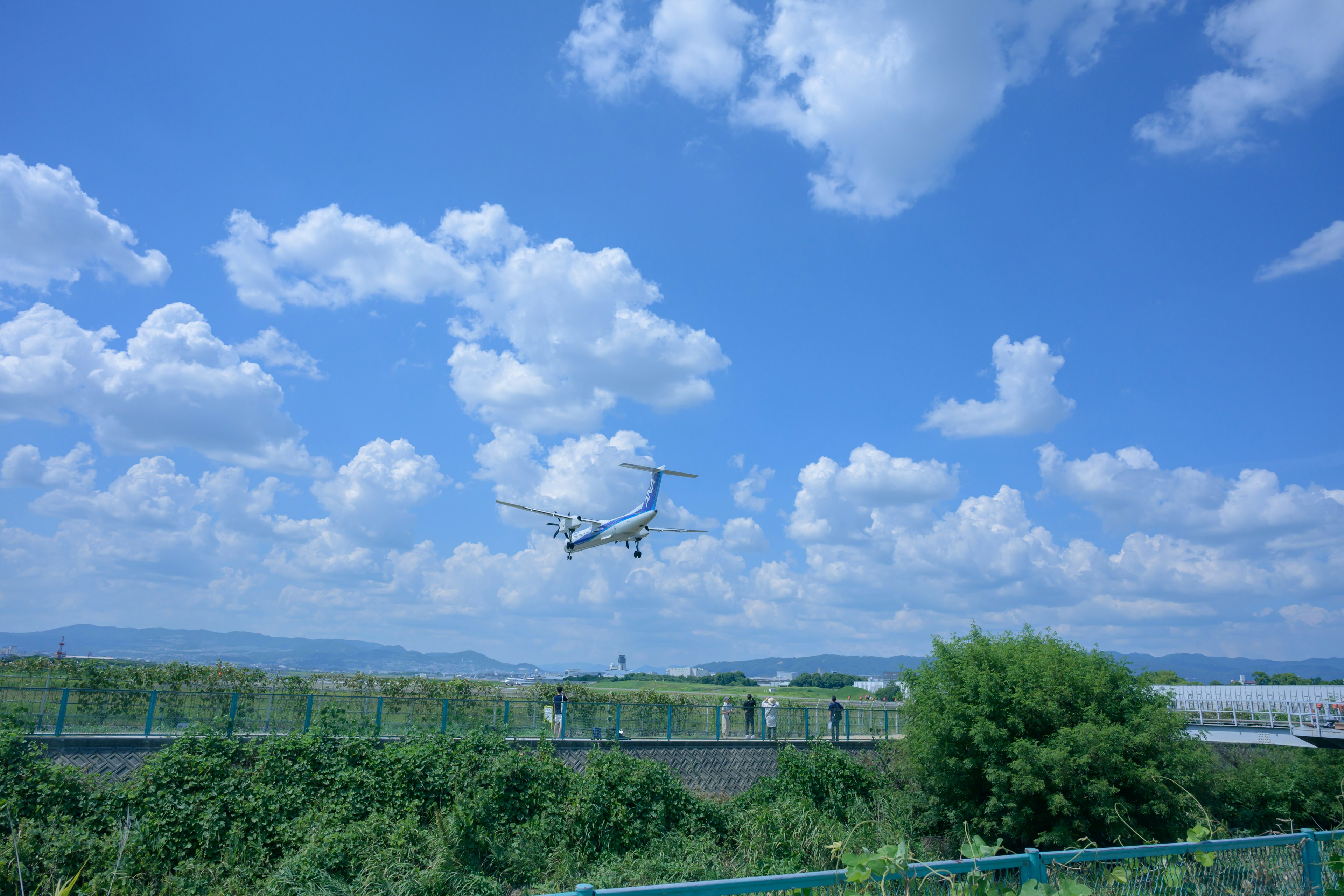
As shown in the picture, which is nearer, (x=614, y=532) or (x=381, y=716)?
(x=381, y=716)

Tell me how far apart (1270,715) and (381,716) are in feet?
138

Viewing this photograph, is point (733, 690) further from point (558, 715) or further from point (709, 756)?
point (558, 715)

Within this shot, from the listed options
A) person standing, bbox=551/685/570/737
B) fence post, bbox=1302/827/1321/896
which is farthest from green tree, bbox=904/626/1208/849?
fence post, bbox=1302/827/1321/896

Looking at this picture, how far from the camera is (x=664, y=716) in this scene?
29.1 meters

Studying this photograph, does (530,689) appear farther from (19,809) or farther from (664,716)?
(19,809)

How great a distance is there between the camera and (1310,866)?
21.1 feet

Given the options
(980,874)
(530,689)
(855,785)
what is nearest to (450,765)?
(855,785)

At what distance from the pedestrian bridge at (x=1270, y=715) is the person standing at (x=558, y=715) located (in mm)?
27161

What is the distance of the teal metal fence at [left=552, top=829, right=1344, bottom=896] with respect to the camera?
4520 mm

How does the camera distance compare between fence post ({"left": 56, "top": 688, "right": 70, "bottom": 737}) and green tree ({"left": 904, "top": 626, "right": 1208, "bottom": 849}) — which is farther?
green tree ({"left": 904, "top": 626, "right": 1208, "bottom": 849})

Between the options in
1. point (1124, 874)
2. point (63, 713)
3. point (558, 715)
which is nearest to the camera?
point (1124, 874)

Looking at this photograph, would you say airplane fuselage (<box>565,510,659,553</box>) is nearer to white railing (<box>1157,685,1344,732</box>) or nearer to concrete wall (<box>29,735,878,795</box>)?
concrete wall (<box>29,735,878,795</box>)

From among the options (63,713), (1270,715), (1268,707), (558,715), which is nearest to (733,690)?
(1268,707)

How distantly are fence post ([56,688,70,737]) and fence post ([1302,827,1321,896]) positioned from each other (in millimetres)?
24052
